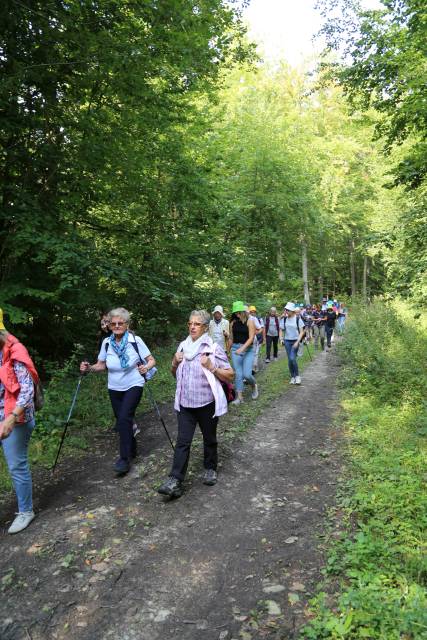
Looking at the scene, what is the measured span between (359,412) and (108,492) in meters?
4.93

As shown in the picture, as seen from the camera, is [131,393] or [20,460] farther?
[131,393]

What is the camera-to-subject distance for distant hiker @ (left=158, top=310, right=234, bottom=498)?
489 centimetres

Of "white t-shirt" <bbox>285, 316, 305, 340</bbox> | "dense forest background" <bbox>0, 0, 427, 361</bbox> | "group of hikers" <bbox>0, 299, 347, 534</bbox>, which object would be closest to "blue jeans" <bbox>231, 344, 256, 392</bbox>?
"dense forest background" <bbox>0, 0, 427, 361</bbox>

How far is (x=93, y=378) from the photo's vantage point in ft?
34.3

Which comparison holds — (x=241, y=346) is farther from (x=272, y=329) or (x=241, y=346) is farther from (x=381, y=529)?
(x=272, y=329)

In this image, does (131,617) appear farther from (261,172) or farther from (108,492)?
(261,172)

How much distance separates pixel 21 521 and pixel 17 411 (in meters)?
1.20

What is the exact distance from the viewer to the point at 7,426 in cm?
391

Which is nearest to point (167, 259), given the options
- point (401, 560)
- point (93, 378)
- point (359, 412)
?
point (93, 378)

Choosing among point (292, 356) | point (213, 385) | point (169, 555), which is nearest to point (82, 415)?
point (213, 385)

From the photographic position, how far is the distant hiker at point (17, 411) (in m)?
4.06

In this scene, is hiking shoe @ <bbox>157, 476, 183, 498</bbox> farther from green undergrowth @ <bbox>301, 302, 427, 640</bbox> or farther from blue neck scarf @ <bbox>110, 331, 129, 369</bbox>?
green undergrowth @ <bbox>301, 302, 427, 640</bbox>

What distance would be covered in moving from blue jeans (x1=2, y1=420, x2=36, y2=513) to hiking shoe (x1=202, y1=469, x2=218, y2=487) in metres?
1.94

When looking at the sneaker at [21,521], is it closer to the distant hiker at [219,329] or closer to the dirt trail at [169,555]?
the dirt trail at [169,555]
